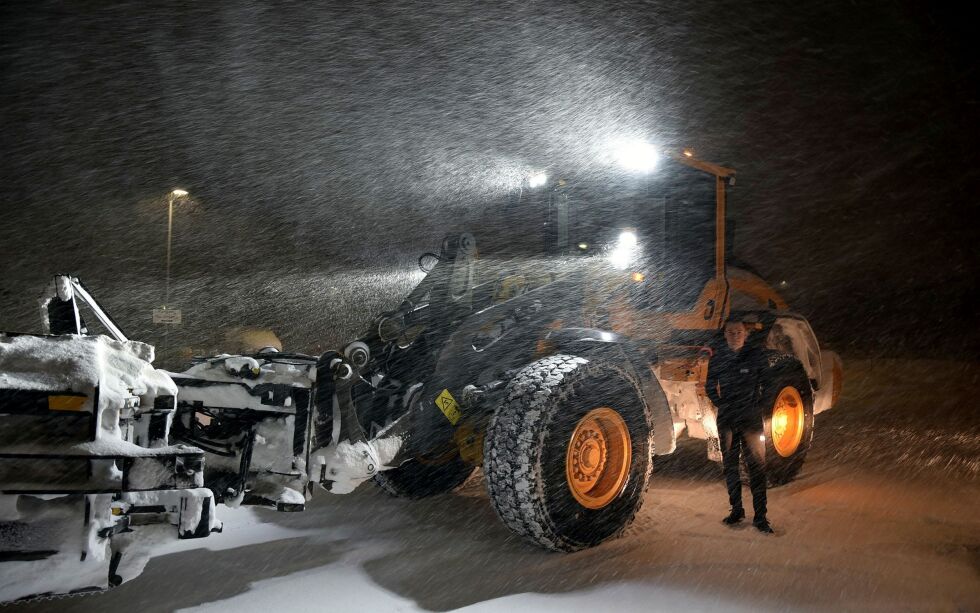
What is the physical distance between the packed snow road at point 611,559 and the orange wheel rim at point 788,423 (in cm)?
36

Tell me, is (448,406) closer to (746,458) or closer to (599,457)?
(599,457)

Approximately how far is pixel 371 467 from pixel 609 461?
156 centimetres

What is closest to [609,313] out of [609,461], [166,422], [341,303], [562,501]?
[609,461]

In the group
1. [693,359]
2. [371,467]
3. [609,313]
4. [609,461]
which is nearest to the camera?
[371,467]

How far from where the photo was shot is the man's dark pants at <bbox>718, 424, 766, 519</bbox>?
525cm

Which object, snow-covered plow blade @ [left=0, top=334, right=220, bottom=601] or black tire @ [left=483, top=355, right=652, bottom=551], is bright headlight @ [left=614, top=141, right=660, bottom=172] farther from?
snow-covered plow blade @ [left=0, top=334, right=220, bottom=601]

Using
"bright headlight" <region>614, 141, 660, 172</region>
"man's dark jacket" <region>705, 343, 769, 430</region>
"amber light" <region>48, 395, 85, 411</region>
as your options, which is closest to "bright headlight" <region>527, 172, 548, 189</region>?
"bright headlight" <region>614, 141, 660, 172</region>

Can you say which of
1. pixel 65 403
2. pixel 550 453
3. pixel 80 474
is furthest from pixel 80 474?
pixel 550 453

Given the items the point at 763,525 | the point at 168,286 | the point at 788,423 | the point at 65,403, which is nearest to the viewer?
the point at 65,403

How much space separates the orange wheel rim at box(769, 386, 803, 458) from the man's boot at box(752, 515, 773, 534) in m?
1.52

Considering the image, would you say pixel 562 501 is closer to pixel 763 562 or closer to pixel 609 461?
pixel 609 461

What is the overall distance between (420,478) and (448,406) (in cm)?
153

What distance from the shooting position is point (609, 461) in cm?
491

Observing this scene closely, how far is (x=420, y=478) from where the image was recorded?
6.00m
